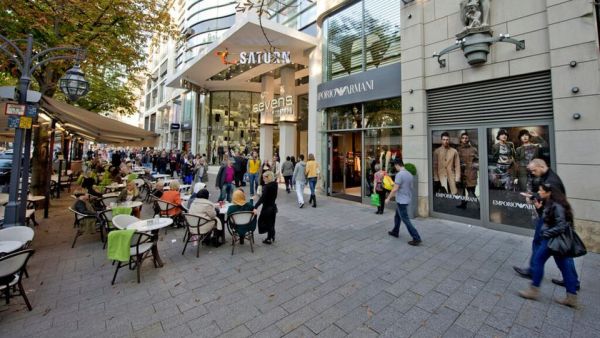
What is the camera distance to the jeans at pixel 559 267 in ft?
10.5

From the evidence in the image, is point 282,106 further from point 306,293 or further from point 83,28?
point 306,293

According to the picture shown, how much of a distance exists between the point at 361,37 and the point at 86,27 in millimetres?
9047

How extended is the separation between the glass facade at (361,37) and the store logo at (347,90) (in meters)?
0.73

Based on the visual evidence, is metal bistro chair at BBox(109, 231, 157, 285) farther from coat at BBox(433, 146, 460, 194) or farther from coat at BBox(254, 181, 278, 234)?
coat at BBox(433, 146, 460, 194)

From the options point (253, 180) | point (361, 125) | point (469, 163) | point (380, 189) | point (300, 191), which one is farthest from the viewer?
point (253, 180)

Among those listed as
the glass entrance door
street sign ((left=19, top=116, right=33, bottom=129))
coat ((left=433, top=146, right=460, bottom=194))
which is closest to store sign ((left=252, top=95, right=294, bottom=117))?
the glass entrance door

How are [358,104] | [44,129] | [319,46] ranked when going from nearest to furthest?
[44,129] → [358,104] → [319,46]

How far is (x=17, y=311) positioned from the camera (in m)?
3.19

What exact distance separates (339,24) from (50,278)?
1183 centimetres

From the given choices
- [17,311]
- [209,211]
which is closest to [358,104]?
[209,211]

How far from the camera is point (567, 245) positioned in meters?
3.11

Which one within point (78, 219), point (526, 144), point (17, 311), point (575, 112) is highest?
point (575, 112)

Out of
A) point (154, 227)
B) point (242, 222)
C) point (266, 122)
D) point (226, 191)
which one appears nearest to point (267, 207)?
point (242, 222)

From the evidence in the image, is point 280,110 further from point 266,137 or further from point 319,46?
point 319,46
